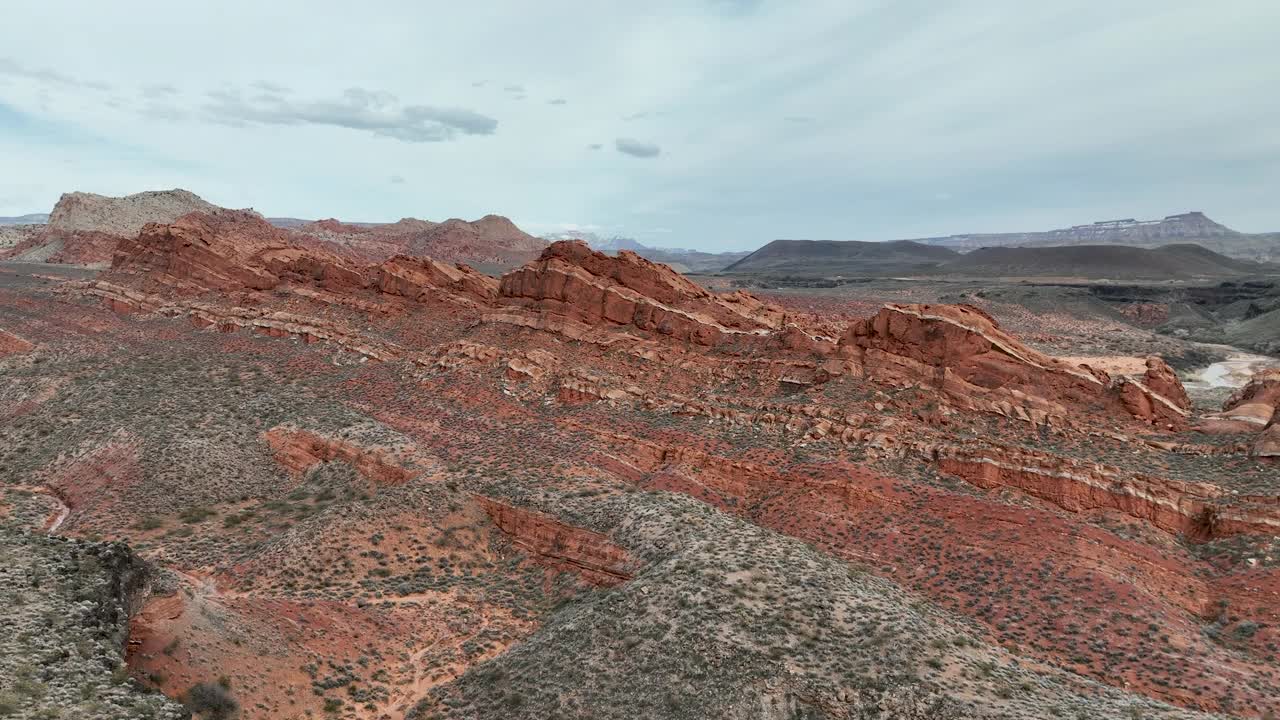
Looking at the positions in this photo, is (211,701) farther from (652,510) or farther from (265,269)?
(265,269)

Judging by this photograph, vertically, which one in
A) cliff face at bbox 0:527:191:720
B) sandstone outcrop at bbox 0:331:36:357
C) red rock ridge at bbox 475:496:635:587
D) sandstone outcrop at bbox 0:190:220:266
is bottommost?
red rock ridge at bbox 475:496:635:587

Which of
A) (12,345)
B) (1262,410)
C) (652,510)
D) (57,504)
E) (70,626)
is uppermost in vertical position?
(12,345)

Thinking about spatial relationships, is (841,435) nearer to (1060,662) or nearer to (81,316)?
(1060,662)

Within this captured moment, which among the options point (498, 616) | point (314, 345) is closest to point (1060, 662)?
point (498, 616)

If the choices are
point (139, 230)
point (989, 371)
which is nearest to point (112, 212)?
point (139, 230)

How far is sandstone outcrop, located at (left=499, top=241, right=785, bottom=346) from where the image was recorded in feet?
137

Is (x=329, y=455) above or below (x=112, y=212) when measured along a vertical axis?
below

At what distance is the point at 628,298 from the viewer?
140 feet

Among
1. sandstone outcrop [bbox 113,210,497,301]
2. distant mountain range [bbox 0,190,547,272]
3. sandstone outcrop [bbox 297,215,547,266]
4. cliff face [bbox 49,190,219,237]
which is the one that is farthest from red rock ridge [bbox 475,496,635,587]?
sandstone outcrop [bbox 297,215,547,266]

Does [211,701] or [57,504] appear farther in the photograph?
[57,504]

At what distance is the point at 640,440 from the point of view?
32.6 m

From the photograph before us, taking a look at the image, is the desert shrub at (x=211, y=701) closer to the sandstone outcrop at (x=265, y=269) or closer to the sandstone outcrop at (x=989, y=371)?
the sandstone outcrop at (x=989, y=371)

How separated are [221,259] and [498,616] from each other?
4644 centimetres

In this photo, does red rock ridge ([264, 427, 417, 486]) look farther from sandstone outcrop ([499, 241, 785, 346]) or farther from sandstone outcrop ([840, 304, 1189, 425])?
sandstone outcrop ([840, 304, 1189, 425])
